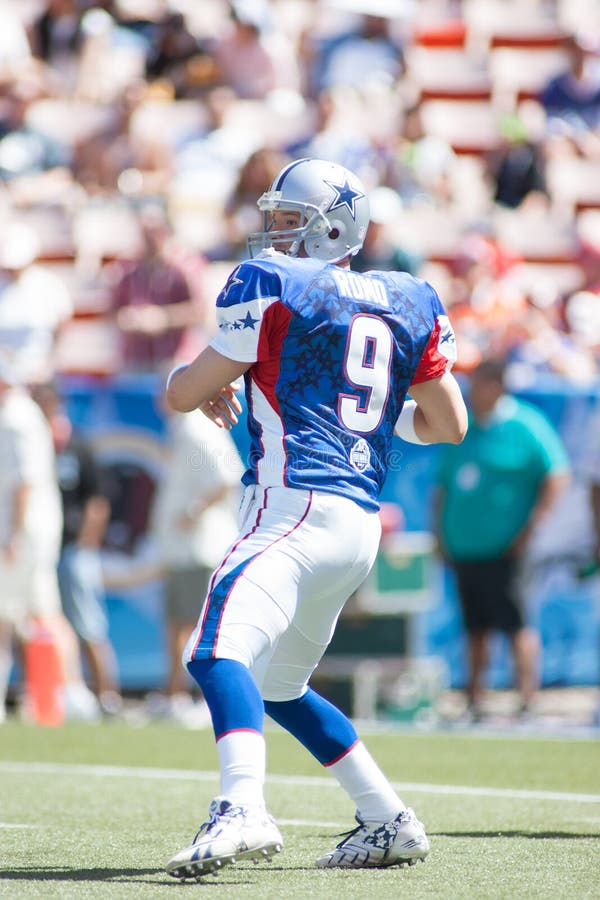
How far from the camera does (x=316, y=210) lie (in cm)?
433

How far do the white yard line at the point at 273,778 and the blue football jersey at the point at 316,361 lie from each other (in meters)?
2.23

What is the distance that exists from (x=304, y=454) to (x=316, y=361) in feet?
0.80

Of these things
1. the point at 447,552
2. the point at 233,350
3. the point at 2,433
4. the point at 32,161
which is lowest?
the point at 447,552

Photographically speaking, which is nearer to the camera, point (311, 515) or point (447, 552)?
point (311, 515)

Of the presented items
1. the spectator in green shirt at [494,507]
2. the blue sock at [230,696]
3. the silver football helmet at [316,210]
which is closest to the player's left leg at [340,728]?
the blue sock at [230,696]

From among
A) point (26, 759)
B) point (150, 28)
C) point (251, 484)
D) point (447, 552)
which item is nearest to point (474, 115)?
point (150, 28)

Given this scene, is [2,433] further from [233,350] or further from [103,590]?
[233,350]

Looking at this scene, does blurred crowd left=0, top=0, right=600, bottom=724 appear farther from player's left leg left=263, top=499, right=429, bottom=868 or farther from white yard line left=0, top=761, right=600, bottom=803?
player's left leg left=263, top=499, right=429, bottom=868

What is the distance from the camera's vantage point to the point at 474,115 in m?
13.9

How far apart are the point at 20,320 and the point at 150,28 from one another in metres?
4.89

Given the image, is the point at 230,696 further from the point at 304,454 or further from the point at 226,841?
the point at 304,454

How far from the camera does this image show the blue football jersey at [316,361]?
4.09 meters

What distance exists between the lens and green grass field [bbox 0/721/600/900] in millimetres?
3904

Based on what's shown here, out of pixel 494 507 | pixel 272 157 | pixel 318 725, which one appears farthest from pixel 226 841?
pixel 272 157
